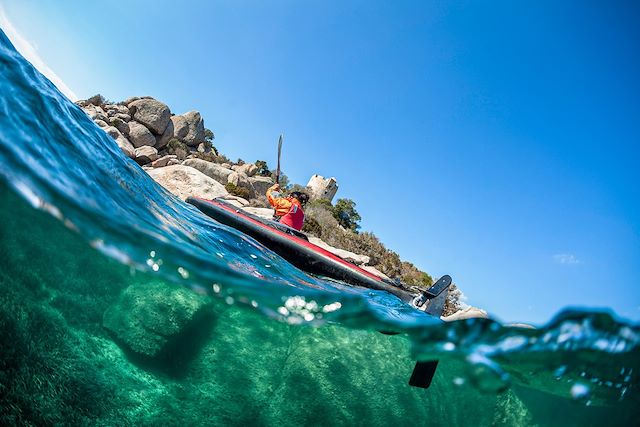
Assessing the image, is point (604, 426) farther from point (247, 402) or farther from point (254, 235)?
point (254, 235)

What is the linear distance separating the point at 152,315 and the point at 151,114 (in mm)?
31948

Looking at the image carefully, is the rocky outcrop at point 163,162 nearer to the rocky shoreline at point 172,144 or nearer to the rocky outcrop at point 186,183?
the rocky shoreline at point 172,144

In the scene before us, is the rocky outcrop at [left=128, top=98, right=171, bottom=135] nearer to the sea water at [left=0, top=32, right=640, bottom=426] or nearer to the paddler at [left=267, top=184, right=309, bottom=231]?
the paddler at [left=267, top=184, right=309, bottom=231]

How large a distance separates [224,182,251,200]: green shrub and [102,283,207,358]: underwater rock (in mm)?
18928

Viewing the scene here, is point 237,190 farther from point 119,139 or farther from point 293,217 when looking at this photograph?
point 293,217

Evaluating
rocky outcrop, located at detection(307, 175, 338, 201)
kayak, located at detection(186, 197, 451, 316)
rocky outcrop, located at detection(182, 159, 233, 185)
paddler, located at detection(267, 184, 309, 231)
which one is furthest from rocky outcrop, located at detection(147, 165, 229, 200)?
rocky outcrop, located at detection(307, 175, 338, 201)

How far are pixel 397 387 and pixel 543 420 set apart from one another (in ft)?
5.73

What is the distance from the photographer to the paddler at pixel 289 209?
36.5 ft

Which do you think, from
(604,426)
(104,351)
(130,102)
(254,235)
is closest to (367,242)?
(254,235)

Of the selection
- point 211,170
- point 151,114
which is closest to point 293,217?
point 211,170

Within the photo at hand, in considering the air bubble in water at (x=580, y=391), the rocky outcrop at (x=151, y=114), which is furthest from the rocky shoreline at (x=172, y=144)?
the air bubble in water at (x=580, y=391)

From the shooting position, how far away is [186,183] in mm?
16812

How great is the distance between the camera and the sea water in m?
2.98

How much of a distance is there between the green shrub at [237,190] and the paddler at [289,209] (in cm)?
1046
